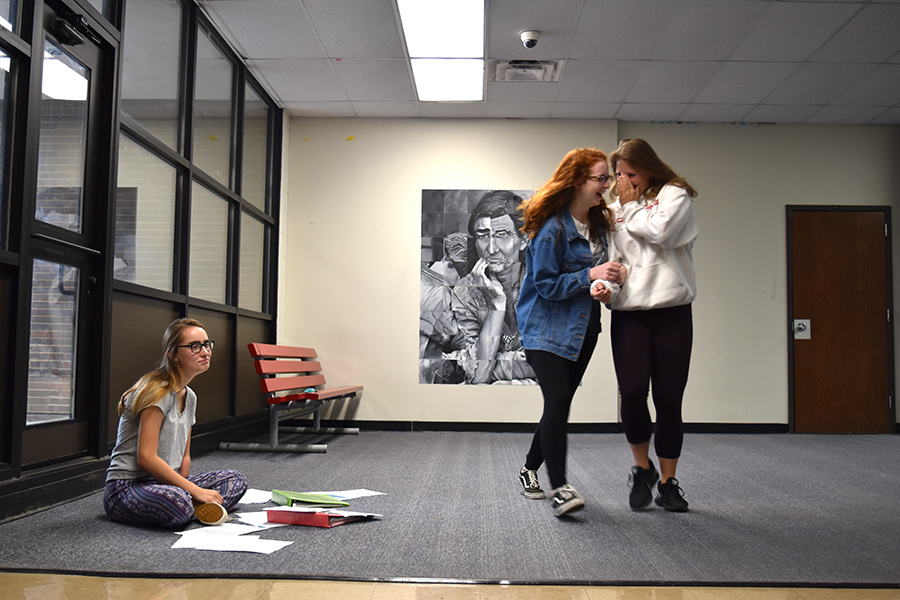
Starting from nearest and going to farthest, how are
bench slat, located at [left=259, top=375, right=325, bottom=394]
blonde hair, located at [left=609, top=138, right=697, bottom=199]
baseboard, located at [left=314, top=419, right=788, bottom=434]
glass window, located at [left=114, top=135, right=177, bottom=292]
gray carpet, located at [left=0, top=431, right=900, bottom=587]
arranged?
1. gray carpet, located at [left=0, top=431, right=900, bottom=587]
2. blonde hair, located at [left=609, top=138, right=697, bottom=199]
3. glass window, located at [left=114, top=135, right=177, bottom=292]
4. bench slat, located at [left=259, top=375, right=325, bottom=394]
5. baseboard, located at [left=314, top=419, right=788, bottom=434]

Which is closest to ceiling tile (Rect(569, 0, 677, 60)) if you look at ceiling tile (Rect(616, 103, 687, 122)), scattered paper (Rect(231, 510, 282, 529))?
ceiling tile (Rect(616, 103, 687, 122))

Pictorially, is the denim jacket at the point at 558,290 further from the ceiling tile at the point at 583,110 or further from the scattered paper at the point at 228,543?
the ceiling tile at the point at 583,110

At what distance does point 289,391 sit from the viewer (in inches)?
189

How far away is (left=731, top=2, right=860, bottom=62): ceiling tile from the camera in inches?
159

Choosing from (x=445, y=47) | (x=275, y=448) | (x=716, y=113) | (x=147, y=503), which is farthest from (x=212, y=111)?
(x=716, y=113)

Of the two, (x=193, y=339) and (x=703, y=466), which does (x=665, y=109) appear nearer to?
(x=703, y=466)

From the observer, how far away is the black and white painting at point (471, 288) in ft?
19.1

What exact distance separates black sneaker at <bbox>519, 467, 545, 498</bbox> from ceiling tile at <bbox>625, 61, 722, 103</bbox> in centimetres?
328

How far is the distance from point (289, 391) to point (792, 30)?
13.4ft

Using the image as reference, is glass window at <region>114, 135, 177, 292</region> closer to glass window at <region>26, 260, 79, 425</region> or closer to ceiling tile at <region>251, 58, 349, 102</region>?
glass window at <region>26, 260, 79, 425</region>

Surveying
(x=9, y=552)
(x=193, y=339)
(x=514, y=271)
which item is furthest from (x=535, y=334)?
(x=514, y=271)

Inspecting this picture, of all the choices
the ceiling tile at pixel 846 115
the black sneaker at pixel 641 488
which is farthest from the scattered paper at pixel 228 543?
the ceiling tile at pixel 846 115

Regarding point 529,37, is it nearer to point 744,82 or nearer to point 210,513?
point 744,82

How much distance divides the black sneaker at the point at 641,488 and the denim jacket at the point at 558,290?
1.80 feet
